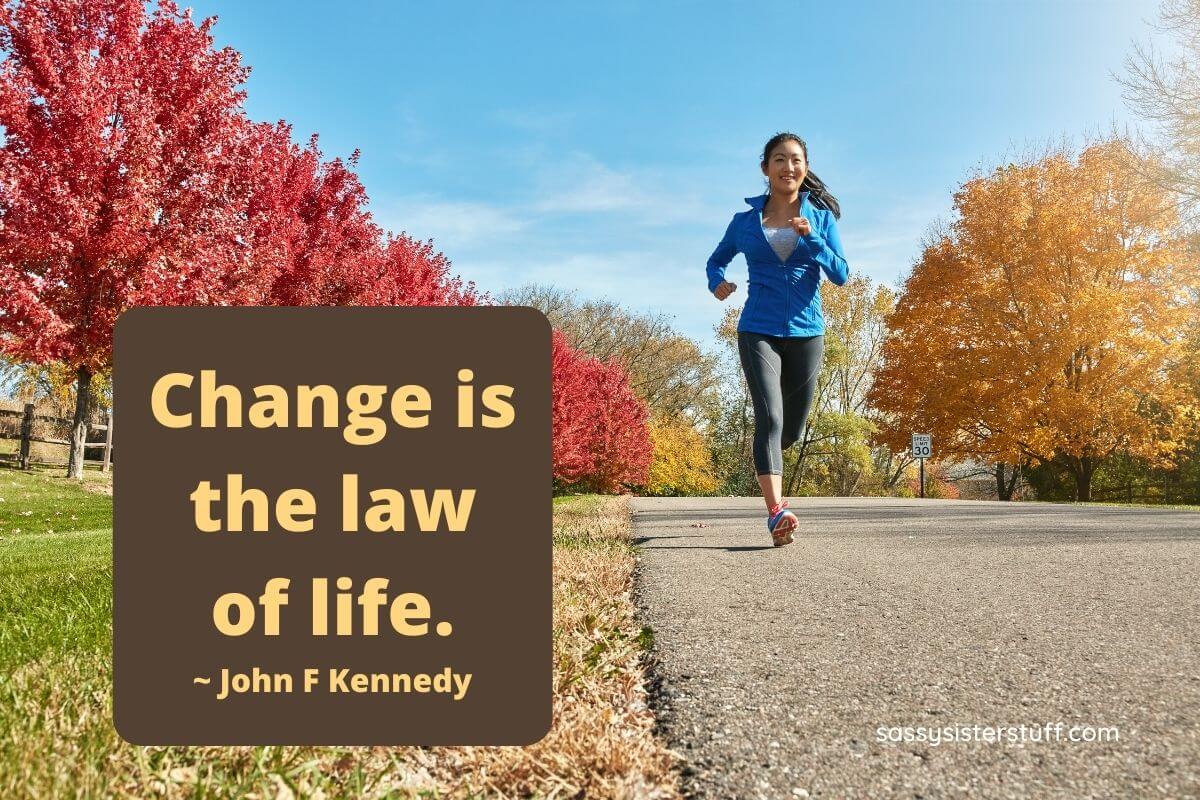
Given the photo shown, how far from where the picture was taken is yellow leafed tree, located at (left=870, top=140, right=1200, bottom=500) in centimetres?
2045

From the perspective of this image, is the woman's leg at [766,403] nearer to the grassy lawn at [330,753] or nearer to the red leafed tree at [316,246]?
the grassy lawn at [330,753]

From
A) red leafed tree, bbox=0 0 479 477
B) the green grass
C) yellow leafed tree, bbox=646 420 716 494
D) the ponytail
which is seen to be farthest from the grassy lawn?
yellow leafed tree, bbox=646 420 716 494

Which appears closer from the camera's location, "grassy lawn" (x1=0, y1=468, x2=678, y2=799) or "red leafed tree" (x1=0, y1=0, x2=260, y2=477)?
"grassy lawn" (x1=0, y1=468, x2=678, y2=799)

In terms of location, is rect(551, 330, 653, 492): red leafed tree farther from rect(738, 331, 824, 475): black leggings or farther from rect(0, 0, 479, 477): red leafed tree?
rect(738, 331, 824, 475): black leggings

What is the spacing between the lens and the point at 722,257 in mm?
5055

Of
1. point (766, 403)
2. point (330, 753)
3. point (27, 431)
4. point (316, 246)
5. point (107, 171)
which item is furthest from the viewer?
point (27, 431)

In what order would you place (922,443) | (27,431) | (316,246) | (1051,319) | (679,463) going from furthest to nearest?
(679,463) → (27,431) → (922,443) → (1051,319) → (316,246)

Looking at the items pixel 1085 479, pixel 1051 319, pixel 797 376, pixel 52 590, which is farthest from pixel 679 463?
pixel 52 590

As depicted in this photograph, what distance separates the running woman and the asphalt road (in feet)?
2.78

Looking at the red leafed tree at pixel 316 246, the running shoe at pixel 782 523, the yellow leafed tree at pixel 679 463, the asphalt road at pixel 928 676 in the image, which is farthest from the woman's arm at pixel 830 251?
the yellow leafed tree at pixel 679 463

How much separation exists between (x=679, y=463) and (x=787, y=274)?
102 feet

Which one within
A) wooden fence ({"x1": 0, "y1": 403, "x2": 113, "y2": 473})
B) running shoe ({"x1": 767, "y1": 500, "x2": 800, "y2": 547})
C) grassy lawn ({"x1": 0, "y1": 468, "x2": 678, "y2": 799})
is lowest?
grassy lawn ({"x1": 0, "y1": 468, "x2": 678, "y2": 799})

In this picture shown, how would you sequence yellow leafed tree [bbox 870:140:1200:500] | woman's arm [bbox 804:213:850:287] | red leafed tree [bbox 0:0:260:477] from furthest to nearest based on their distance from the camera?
yellow leafed tree [bbox 870:140:1200:500], red leafed tree [bbox 0:0:260:477], woman's arm [bbox 804:213:850:287]

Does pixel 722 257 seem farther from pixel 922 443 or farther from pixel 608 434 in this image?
pixel 608 434
